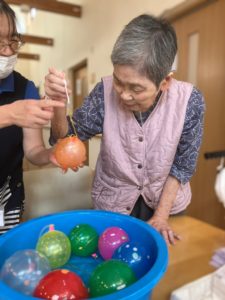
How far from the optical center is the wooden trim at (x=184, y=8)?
2305mm

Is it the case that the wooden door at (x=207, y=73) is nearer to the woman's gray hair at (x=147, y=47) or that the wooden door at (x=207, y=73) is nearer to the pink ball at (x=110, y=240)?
the woman's gray hair at (x=147, y=47)

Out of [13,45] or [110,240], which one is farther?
[13,45]

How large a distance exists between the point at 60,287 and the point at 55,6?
4.27 metres

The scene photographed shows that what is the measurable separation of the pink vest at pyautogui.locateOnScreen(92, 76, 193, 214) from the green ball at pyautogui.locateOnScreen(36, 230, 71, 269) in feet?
1.18

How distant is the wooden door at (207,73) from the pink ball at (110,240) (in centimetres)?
172

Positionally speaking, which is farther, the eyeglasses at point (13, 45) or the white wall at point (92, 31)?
the white wall at point (92, 31)

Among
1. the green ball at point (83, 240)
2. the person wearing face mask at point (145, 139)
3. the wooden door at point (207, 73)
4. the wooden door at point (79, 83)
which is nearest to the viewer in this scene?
the green ball at point (83, 240)

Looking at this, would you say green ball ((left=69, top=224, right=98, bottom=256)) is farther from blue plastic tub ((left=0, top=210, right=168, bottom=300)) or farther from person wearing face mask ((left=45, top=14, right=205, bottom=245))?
person wearing face mask ((left=45, top=14, right=205, bottom=245))

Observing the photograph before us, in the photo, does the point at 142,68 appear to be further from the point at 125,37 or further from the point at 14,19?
the point at 14,19

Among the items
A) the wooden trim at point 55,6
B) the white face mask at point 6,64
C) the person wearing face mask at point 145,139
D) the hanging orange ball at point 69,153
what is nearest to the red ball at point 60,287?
the hanging orange ball at point 69,153

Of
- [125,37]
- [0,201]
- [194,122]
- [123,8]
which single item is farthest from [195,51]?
[0,201]

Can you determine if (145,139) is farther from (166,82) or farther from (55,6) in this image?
(55,6)

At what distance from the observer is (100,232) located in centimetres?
80

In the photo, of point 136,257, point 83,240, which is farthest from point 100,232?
point 136,257
